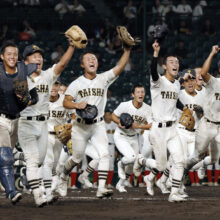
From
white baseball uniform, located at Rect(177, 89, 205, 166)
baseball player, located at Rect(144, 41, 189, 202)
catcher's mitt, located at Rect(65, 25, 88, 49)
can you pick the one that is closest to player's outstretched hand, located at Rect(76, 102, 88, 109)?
catcher's mitt, located at Rect(65, 25, 88, 49)

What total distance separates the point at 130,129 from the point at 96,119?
4164 mm

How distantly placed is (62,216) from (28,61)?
2872 millimetres

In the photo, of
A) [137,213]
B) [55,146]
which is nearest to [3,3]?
[55,146]

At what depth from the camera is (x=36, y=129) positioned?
9555 mm

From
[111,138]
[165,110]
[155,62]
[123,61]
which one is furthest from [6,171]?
[111,138]

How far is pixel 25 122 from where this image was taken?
954 cm

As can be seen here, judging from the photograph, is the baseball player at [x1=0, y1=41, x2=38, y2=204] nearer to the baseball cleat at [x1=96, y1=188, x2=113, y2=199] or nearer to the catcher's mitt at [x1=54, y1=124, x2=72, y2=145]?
the baseball cleat at [x1=96, y1=188, x2=113, y2=199]

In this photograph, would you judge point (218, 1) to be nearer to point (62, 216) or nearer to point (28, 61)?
point (28, 61)

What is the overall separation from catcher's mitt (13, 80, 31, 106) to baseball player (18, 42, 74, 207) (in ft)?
1.91

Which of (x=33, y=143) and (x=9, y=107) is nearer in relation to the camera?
(x=9, y=107)

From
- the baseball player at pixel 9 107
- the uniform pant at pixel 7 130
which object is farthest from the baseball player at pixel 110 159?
the baseball player at pixel 9 107

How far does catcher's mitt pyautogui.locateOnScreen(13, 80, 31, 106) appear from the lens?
28.9 feet

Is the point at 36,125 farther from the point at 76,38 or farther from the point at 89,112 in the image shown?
the point at 76,38

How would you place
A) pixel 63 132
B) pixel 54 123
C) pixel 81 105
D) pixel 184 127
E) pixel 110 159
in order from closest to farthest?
pixel 81 105, pixel 63 132, pixel 54 123, pixel 184 127, pixel 110 159
